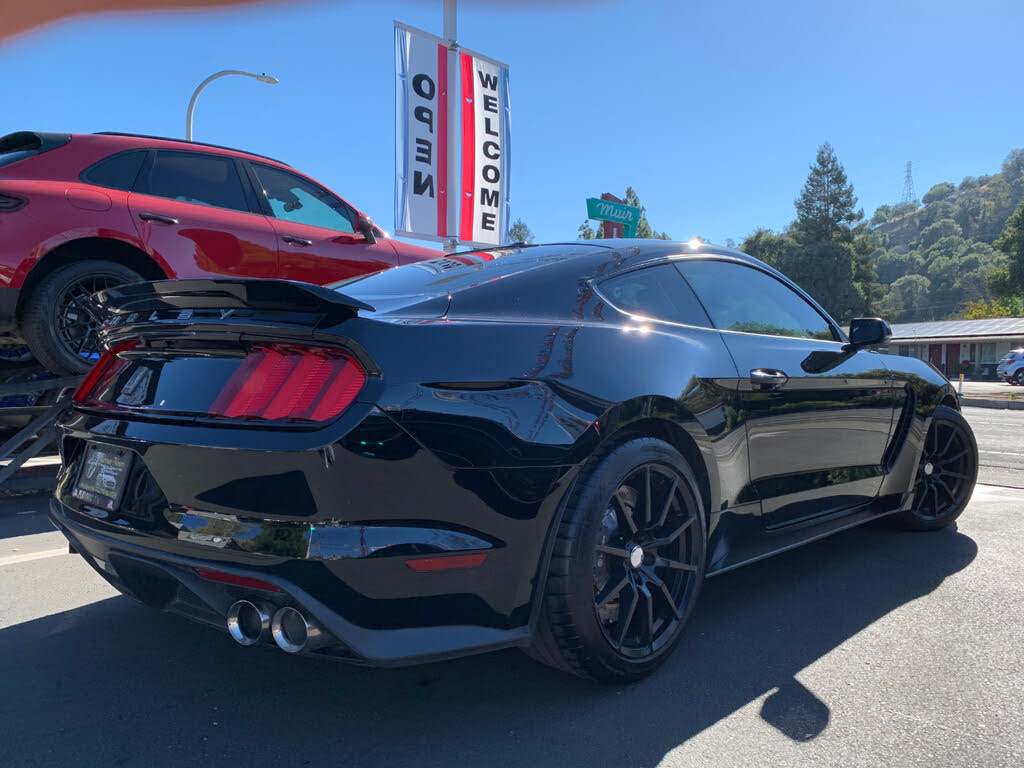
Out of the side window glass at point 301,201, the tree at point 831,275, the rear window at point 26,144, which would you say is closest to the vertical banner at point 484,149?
the side window glass at point 301,201

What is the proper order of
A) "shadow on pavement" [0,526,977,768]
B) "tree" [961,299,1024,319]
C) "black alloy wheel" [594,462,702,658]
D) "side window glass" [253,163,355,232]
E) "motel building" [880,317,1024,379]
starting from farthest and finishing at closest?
"tree" [961,299,1024,319], "motel building" [880,317,1024,379], "side window glass" [253,163,355,232], "black alloy wheel" [594,462,702,658], "shadow on pavement" [0,526,977,768]

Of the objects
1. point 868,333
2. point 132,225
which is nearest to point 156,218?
point 132,225

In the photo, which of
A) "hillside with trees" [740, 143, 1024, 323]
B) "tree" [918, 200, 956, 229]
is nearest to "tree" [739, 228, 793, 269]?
"hillside with trees" [740, 143, 1024, 323]

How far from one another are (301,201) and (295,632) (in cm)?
407

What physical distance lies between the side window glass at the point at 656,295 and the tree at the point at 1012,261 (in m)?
42.3

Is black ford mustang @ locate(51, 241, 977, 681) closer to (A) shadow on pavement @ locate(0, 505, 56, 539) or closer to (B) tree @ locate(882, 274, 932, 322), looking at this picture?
(A) shadow on pavement @ locate(0, 505, 56, 539)

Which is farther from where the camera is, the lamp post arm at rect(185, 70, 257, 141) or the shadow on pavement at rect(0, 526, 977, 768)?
the lamp post arm at rect(185, 70, 257, 141)

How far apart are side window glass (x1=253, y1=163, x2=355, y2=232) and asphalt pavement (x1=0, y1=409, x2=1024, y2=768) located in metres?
2.84

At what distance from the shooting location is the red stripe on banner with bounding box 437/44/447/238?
8383 millimetres

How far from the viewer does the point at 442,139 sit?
843 centimetres

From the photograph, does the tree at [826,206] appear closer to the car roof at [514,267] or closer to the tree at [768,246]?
the tree at [768,246]

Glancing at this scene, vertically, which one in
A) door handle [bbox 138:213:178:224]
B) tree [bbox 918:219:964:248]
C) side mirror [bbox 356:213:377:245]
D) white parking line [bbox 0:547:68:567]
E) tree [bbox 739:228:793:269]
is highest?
tree [bbox 918:219:964:248]

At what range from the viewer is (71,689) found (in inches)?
88.9

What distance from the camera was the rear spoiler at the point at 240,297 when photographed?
1953mm
